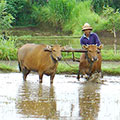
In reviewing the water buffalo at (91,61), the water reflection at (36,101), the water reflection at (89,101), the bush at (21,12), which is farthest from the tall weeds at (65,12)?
the water reflection at (36,101)

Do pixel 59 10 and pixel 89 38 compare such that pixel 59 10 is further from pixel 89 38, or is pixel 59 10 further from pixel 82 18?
pixel 89 38

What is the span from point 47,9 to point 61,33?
2.50 meters

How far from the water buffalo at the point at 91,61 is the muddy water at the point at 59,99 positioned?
42cm

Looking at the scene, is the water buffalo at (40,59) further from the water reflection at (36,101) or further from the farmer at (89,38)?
the farmer at (89,38)

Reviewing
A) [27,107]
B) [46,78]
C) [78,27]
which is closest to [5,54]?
[46,78]

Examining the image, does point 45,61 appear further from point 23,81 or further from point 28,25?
point 28,25

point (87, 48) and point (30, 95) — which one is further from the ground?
point (87, 48)

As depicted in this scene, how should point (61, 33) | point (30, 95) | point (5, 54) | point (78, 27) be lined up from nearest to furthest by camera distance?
point (30, 95)
point (5, 54)
point (78, 27)
point (61, 33)

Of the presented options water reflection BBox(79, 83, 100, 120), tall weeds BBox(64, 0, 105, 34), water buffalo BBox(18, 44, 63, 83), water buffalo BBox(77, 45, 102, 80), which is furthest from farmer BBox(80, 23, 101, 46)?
tall weeds BBox(64, 0, 105, 34)

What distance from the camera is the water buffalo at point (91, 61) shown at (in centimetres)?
1324

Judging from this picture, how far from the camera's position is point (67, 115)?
30.1 ft

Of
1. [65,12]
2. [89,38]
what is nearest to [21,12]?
[65,12]

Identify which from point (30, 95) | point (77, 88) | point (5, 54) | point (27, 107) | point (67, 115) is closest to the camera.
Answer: point (67, 115)

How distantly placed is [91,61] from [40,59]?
1481mm
